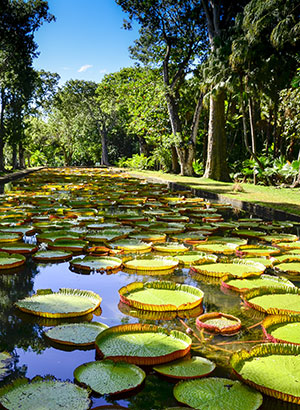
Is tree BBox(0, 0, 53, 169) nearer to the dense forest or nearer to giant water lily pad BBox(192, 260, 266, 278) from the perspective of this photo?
the dense forest

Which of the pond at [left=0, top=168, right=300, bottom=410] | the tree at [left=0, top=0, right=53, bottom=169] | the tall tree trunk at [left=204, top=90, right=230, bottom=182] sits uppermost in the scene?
the tree at [left=0, top=0, right=53, bottom=169]

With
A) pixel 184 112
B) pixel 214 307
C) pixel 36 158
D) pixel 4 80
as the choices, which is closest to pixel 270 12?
pixel 184 112

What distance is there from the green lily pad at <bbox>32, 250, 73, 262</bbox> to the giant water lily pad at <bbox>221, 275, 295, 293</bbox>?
4.55ft

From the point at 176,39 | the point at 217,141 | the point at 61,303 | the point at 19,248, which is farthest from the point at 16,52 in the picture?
the point at 61,303

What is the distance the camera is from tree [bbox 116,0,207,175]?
15.4 m

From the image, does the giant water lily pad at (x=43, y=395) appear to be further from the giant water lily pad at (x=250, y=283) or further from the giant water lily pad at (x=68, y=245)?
the giant water lily pad at (x=68, y=245)

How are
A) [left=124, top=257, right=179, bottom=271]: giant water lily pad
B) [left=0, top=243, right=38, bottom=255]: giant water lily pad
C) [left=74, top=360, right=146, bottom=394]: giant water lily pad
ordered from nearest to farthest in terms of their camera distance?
Answer: [left=74, top=360, right=146, bottom=394]: giant water lily pad → [left=124, top=257, right=179, bottom=271]: giant water lily pad → [left=0, top=243, right=38, bottom=255]: giant water lily pad

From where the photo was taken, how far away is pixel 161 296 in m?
2.17

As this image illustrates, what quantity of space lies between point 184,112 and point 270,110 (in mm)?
4470

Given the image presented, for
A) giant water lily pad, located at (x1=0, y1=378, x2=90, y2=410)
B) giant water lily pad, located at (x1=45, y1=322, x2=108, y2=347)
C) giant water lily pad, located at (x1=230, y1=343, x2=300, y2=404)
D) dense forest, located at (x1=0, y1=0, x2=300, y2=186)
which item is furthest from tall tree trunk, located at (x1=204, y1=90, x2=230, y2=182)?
giant water lily pad, located at (x1=0, y1=378, x2=90, y2=410)

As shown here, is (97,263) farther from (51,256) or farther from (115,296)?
(115,296)

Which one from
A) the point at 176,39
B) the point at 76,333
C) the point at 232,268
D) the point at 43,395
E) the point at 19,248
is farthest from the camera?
the point at 176,39

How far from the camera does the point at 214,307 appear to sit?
2.16m

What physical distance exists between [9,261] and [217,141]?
435 inches
